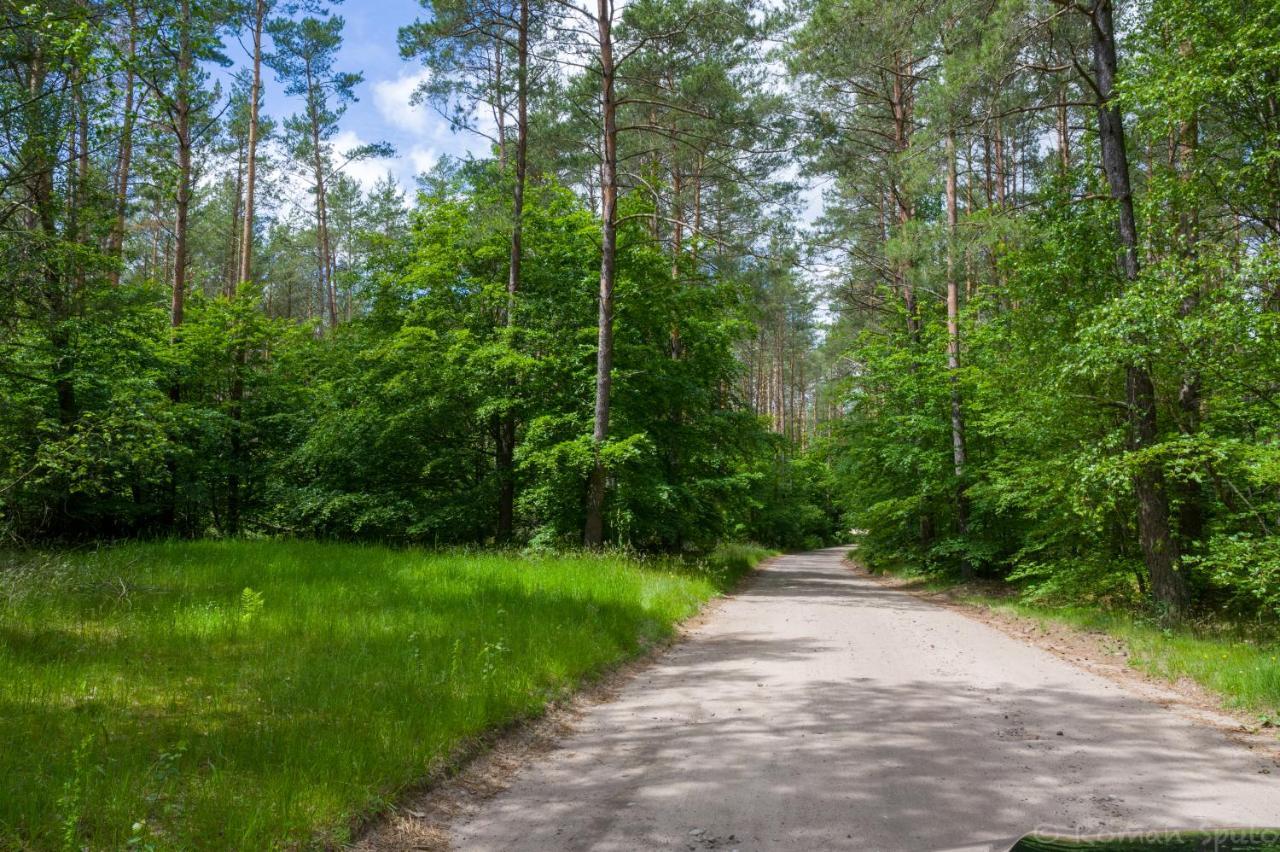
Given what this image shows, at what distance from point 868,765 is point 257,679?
445 centimetres

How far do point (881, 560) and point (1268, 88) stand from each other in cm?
1653

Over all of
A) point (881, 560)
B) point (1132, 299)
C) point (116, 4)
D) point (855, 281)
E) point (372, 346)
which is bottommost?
point (881, 560)

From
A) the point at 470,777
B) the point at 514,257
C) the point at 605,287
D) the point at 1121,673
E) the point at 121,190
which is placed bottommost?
the point at 1121,673

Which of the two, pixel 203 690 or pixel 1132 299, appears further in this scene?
pixel 1132 299

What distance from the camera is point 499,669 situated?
6117 mm

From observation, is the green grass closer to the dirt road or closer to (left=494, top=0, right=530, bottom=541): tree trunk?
the dirt road

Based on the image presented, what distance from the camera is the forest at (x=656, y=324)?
807 centimetres

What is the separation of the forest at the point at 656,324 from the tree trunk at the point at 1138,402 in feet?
0.16

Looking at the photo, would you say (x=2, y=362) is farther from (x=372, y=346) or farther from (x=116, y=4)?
(x=372, y=346)

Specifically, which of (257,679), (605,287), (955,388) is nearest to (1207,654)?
(257,679)

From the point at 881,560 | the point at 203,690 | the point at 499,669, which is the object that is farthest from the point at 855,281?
the point at 203,690

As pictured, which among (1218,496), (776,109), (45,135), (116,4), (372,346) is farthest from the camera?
(372,346)

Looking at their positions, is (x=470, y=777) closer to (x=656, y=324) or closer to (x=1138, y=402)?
(x=1138, y=402)

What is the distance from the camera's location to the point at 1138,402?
9734 mm
